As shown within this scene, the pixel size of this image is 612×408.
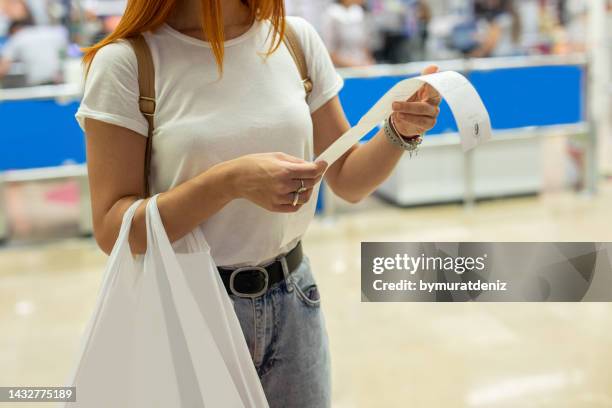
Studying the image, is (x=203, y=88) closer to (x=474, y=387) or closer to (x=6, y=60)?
(x=474, y=387)

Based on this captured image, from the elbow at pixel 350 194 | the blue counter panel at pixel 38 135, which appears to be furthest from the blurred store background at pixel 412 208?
the elbow at pixel 350 194

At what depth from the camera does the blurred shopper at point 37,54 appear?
4.87 metres

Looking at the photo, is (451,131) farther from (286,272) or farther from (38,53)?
(286,272)

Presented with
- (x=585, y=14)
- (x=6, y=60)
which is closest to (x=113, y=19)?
(x=6, y=60)

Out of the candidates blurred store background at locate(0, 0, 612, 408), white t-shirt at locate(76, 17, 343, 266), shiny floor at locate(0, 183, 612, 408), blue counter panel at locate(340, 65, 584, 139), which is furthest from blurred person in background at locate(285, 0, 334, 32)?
white t-shirt at locate(76, 17, 343, 266)

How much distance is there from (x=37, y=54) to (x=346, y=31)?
2040 millimetres

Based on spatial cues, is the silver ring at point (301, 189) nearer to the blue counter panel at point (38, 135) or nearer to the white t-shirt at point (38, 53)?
the blue counter panel at point (38, 135)

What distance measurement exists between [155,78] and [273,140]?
0.57 ft

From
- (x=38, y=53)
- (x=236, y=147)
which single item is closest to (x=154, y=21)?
(x=236, y=147)

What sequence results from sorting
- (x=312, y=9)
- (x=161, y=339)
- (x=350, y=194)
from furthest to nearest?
(x=312, y=9)
(x=350, y=194)
(x=161, y=339)

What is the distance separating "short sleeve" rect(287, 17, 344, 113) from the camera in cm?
119

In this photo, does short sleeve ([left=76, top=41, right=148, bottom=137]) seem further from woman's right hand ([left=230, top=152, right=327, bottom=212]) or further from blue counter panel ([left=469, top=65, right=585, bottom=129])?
blue counter panel ([left=469, top=65, right=585, bottom=129])

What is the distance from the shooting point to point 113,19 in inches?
239

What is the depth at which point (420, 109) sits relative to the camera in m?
1.07
